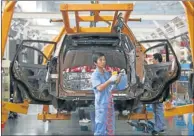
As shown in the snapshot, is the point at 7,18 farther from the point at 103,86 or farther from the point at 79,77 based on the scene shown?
the point at 79,77

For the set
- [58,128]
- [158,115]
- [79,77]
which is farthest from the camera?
[58,128]

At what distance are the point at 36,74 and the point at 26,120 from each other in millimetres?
3751

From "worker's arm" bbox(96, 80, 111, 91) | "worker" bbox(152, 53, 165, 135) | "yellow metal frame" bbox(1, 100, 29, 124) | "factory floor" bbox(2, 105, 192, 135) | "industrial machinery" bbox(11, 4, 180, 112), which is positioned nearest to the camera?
"worker's arm" bbox(96, 80, 111, 91)

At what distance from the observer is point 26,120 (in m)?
11.1

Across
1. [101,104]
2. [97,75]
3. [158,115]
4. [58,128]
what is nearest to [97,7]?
[97,75]

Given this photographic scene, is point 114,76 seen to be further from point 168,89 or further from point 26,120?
point 26,120

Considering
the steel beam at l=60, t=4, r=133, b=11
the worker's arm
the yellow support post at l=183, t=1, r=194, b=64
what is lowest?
the worker's arm

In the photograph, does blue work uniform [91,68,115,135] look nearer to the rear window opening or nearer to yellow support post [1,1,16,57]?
yellow support post [1,1,16,57]

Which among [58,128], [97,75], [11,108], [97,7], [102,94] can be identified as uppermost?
[97,7]

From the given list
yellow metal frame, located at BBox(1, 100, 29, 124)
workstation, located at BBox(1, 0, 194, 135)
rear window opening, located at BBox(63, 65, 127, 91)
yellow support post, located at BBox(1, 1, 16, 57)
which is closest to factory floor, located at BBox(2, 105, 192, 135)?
workstation, located at BBox(1, 0, 194, 135)

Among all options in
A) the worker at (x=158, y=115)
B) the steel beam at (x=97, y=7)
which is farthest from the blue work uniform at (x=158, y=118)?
the steel beam at (x=97, y=7)

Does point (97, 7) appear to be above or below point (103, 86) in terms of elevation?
above

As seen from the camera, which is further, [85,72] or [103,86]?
[85,72]

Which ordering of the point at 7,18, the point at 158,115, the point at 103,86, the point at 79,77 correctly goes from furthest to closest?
1. the point at 158,115
2. the point at 79,77
3. the point at 7,18
4. the point at 103,86
